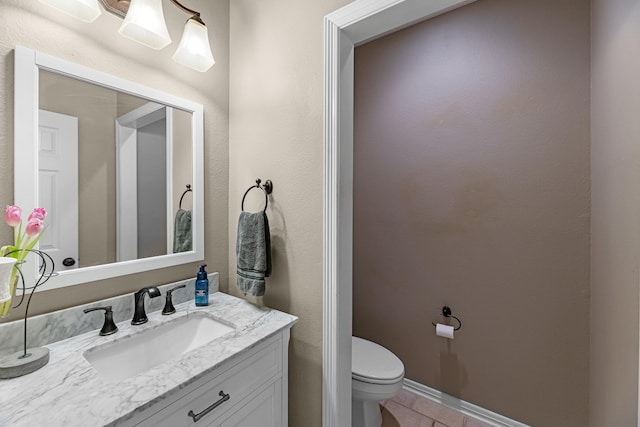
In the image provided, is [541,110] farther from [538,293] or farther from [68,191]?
[68,191]

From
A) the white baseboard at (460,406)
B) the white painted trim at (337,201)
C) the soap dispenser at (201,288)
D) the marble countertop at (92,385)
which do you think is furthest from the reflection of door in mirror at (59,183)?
the white baseboard at (460,406)

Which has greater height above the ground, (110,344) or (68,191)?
(68,191)

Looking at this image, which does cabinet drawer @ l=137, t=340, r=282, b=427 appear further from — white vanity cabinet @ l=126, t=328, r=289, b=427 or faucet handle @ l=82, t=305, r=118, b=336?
faucet handle @ l=82, t=305, r=118, b=336

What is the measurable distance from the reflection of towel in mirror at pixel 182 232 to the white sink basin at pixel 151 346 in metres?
0.33

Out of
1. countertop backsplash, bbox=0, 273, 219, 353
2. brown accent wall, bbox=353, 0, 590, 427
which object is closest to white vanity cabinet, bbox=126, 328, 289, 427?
countertop backsplash, bbox=0, 273, 219, 353

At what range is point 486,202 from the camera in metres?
1.63

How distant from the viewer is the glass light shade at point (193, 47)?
1.15 metres

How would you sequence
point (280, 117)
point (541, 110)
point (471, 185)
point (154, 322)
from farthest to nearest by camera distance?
1. point (471, 185)
2. point (541, 110)
3. point (280, 117)
4. point (154, 322)

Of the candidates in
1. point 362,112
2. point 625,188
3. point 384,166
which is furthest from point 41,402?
point 362,112

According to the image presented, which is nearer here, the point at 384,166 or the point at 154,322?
the point at 154,322

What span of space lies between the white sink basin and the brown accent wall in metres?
1.33

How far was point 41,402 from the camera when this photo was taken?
0.63 meters

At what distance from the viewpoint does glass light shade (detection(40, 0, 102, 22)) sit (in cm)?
86

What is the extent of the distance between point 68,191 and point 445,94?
2.03 m
